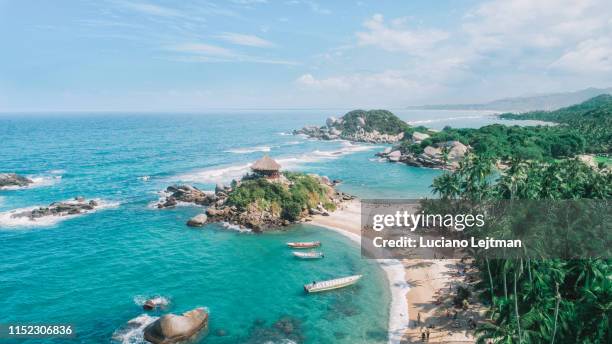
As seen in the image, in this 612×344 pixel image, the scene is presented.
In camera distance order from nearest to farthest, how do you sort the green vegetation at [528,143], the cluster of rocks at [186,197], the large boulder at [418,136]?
the cluster of rocks at [186,197] < the green vegetation at [528,143] < the large boulder at [418,136]

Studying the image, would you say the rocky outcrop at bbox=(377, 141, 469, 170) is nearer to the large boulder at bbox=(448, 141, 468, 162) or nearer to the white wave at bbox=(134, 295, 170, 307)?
the large boulder at bbox=(448, 141, 468, 162)

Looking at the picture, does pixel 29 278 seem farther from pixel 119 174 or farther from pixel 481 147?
pixel 481 147

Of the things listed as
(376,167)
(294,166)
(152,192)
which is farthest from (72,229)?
(376,167)

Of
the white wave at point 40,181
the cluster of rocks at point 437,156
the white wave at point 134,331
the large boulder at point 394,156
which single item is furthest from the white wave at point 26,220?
the cluster of rocks at point 437,156

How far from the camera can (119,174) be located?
106 metres

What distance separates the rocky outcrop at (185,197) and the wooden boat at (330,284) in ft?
126

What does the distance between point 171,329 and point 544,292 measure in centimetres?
3448

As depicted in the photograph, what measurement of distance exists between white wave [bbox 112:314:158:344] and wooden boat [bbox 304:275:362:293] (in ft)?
56.8

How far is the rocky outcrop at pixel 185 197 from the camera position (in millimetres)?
76250

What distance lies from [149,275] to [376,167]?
83223 millimetres

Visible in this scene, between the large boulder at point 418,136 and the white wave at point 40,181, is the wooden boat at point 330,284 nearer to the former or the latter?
the white wave at point 40,181

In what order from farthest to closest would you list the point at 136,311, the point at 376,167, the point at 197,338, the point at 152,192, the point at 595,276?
the point at 376,167 → the point at 152,192 → the point at 136,311 → the point at 197,338 → the point at 595,276

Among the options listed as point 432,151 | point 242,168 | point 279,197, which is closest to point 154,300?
point 279,197

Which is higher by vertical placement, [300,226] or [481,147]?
[481,147]
